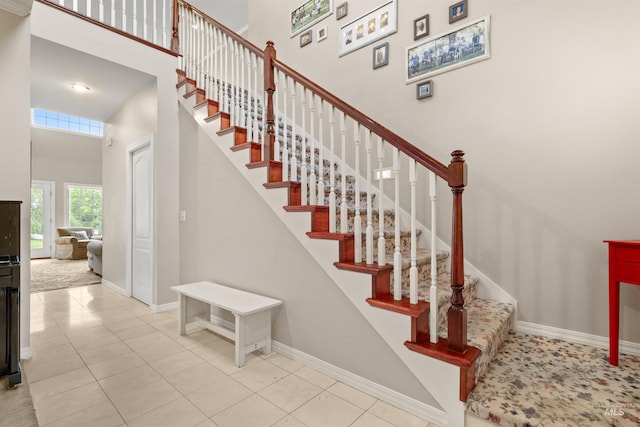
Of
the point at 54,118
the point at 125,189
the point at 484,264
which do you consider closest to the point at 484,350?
the point at 484,264

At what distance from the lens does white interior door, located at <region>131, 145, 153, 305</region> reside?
3555 millimetres

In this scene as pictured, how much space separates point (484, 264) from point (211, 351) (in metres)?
2.34

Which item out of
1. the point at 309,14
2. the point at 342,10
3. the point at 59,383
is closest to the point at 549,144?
the point at 342,10

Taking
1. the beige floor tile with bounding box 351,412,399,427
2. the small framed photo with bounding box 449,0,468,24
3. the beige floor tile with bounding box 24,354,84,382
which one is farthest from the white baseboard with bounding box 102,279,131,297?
the small framed photo with bounding box 449,0,468,24

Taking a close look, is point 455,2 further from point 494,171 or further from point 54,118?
point 54,118

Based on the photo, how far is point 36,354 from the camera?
7.68 ft

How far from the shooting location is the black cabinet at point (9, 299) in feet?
6.04

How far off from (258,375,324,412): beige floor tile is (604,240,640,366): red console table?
1.72m

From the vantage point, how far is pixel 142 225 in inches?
146

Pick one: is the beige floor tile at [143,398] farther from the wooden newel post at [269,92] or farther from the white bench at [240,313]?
the wooden newel post at [269,92]

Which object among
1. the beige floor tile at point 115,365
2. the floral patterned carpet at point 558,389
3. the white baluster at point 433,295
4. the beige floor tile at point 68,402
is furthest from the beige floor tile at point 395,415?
the beige floor tile at point 115,365

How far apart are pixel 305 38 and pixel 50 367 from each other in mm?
4098

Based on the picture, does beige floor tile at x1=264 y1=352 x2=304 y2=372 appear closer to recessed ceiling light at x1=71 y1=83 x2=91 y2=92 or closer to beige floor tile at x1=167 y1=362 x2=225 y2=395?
beige floor tile at x1=167 y1=362 x2=225 y2=395

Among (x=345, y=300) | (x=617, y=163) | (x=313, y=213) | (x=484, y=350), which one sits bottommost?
(x=484, y=350)
